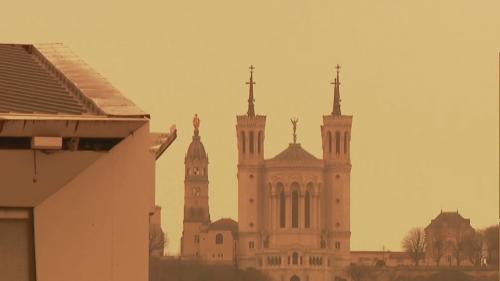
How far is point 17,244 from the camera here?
50.6ft

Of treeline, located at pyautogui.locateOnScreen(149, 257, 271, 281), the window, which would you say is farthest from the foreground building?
treeline, located at pyautogui.locateOnScreen(149, 257, 271, 281)

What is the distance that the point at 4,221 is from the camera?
50.7 ft

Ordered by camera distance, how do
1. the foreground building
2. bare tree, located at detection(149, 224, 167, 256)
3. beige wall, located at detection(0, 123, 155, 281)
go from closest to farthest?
the foreground building → beige wall, located at detection(0, 123, 155, 281) → bare tree, located at detection(149, 224, 167, 256)

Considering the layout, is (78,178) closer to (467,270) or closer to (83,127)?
(83,127)

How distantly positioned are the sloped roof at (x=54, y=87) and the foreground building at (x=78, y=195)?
2 cm

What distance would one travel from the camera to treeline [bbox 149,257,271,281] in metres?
155

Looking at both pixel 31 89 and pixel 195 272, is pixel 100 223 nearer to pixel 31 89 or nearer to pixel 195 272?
pixel 31 89

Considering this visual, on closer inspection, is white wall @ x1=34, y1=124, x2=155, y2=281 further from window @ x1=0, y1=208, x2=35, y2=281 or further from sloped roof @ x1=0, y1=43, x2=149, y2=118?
sloped roof @ x1=0, y1=43, x2=149, y2=118

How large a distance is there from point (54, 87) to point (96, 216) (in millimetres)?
1395

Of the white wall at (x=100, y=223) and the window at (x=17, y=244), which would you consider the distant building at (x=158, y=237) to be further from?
the window at (x=17, y=244)

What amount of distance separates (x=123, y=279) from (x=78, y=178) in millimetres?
663

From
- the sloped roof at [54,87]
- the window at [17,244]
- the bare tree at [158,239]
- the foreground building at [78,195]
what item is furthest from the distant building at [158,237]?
the window at [17,244]

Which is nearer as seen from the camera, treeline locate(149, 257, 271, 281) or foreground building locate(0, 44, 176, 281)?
foreground building locate(0, 44, 176, 281)

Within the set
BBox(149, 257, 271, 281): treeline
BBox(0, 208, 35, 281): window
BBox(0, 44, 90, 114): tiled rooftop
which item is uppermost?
BBox(149, 257, 271, 281): treeline
